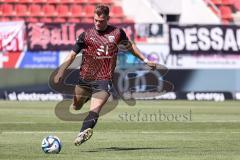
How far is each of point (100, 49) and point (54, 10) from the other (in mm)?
23254

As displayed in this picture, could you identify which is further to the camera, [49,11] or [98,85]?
[49,11]

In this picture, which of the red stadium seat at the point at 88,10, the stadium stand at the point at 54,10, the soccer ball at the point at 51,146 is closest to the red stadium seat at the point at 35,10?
the stadium stand at the point at 54,10

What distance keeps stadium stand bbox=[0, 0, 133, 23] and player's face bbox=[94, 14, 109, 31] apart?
22.2 metres

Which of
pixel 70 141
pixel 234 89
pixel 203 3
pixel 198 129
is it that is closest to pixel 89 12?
pixel 203 3

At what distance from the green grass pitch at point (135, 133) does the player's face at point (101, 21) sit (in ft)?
6.27

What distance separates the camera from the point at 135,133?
52.1ft

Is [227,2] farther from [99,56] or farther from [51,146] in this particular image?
[51,146]

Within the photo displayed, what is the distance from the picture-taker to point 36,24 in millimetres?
29938

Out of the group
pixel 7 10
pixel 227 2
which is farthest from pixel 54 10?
pixel 227 2

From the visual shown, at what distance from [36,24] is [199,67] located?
664 centimetres

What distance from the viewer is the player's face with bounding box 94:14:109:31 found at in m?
12.3

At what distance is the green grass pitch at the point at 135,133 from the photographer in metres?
11.5

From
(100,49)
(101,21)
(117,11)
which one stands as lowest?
(117,11)

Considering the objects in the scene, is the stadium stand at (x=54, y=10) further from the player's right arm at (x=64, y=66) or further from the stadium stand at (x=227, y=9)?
the player's right arm at (x=64, y=66)
